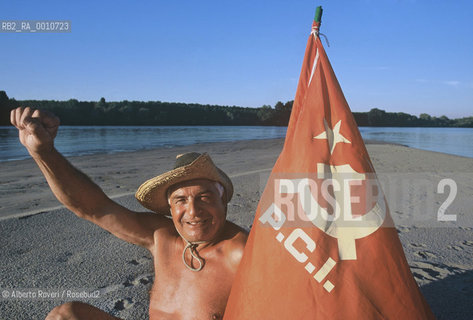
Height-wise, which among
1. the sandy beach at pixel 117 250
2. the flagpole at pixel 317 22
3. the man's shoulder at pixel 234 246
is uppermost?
the flagpole at pixel 317 22

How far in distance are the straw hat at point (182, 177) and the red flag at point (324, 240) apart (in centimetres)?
35

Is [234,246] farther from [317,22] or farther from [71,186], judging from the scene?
[317,22]

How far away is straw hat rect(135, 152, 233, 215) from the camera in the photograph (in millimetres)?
1788

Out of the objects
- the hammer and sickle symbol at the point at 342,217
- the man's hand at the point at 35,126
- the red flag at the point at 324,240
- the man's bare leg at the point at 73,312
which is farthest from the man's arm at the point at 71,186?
the hammer and sickle symbol at the point at 342,217

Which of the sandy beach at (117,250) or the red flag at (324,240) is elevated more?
the red flag at (324,240)

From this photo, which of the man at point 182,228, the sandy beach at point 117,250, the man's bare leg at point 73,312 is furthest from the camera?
the sandy beach at point 117,250

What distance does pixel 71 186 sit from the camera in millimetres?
1825

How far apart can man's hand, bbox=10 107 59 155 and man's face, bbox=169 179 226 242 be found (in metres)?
0.69

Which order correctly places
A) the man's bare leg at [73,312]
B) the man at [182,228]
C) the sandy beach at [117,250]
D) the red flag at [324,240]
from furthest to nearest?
the sandy beach at [117,250]
the man at [182,228]
the man's bare leg at [73,312]
the red flag at [324,240]

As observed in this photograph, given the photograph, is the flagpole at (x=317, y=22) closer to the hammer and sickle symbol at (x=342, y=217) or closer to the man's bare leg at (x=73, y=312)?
the hammer and sickle symbol at (x=342, y=217)

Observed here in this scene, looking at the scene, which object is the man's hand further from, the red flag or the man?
the red flag

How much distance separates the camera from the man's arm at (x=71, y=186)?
163cm

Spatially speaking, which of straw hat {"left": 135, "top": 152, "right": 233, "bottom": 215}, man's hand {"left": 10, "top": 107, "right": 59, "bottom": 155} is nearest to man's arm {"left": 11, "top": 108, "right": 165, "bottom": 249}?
man's hand {"left": 10, "top": 107, "right": 59, "bottom": 155}

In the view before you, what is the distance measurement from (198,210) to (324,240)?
2.16 ft
